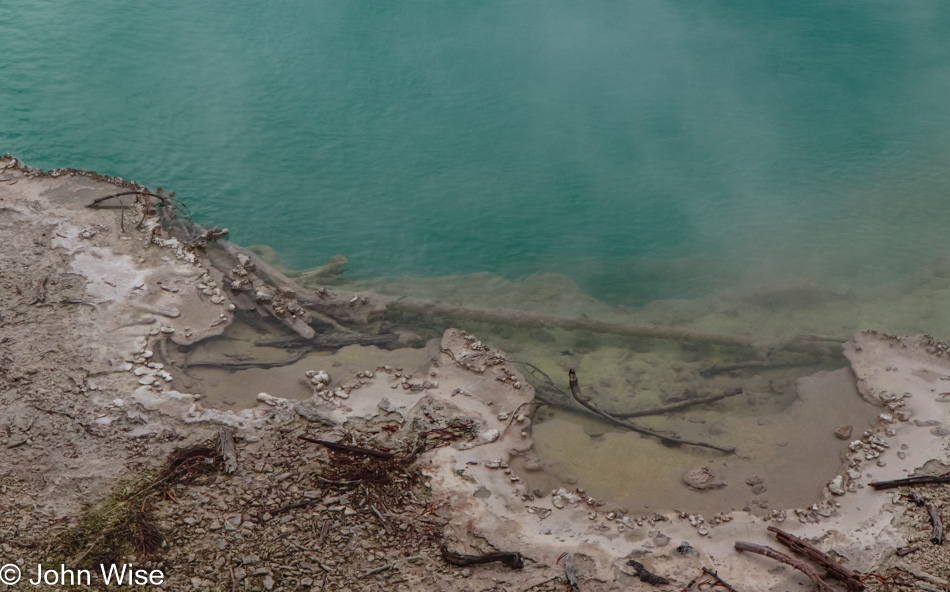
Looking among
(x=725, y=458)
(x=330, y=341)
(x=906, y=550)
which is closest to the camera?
(x=906, y=550)

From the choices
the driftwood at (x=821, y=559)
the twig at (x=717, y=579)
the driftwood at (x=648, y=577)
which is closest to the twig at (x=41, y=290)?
the driftwood at (x=648, y=577)

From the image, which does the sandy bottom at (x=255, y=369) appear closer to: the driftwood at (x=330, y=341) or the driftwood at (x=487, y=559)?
the driftwood at (x=330, y=341)

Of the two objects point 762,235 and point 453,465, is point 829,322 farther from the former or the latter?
point 453,465

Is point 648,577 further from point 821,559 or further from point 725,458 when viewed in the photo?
point 725,458

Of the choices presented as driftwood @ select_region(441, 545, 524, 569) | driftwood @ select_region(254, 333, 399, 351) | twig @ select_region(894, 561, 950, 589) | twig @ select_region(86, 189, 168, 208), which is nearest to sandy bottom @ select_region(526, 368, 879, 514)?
twig @ select_region(894, 561, 950, 589)

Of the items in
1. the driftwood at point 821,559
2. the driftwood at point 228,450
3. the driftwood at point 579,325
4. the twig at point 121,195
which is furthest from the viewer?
the twig at point 121,195

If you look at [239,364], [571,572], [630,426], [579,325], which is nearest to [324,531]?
[571,572]
